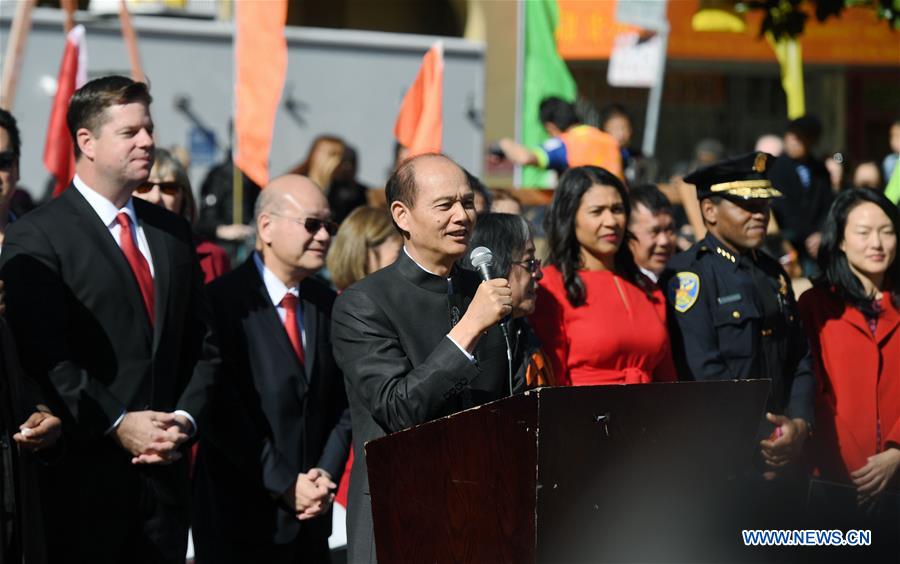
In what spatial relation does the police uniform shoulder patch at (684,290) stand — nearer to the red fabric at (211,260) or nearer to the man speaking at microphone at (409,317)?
the man speaking at microphone at (409,317)

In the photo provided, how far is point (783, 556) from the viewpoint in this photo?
349 centimetres

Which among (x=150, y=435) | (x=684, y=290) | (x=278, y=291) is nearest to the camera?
(x=150, y=435)

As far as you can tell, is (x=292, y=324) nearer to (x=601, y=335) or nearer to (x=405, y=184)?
(x=601, y=335)

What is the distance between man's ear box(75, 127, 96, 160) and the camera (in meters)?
4.72

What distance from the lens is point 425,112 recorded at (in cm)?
966

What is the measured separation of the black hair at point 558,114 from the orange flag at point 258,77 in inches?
75.7

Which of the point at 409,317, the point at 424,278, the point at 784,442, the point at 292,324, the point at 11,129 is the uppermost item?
the point at 11,129

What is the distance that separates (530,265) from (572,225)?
890mm

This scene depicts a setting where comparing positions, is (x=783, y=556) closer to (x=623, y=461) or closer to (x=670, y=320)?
(x=623, y=461)

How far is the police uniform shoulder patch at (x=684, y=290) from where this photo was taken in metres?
5.79

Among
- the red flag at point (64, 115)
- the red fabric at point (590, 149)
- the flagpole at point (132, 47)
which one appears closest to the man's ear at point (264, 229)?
the red flag at point (64, 115)

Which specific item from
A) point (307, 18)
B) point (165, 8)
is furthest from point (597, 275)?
point (307, 18)

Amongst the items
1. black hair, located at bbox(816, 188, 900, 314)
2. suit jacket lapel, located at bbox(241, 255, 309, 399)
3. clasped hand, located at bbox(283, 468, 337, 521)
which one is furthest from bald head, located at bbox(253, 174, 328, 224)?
black hair, located at bbox(816, 188, 900, 314)

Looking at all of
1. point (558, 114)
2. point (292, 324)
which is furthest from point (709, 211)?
point (558, 114)
